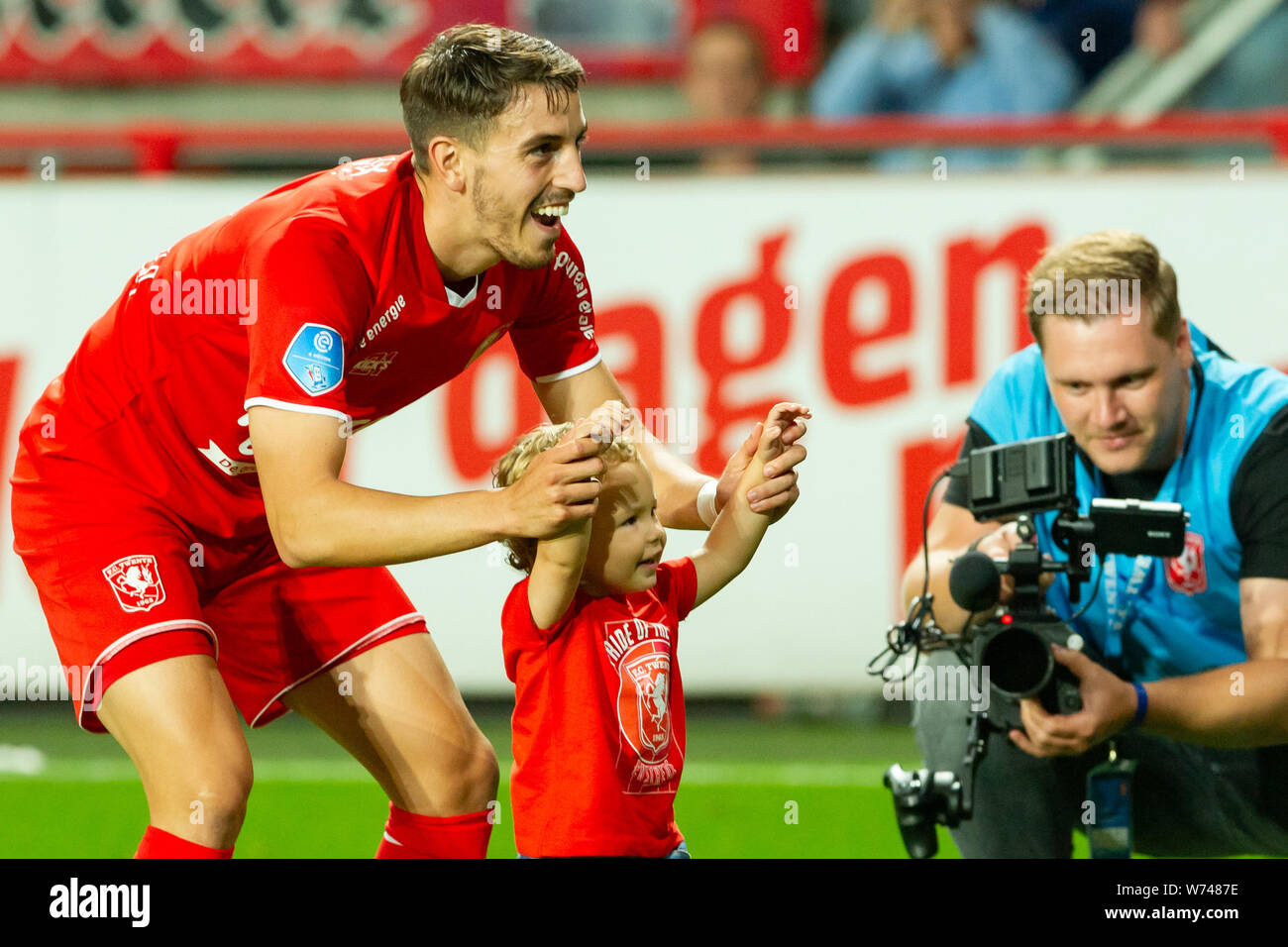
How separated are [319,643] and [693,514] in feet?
2.74

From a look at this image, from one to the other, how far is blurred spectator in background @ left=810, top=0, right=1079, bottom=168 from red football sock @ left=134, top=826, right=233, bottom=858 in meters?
5.50

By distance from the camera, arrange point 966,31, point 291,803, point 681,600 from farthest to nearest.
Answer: point 966,31 → point 291,803 → point 681,600

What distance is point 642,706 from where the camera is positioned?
10.1ft

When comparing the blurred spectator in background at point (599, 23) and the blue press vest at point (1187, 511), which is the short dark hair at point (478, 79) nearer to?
the blue press vest at point (1187, 511)

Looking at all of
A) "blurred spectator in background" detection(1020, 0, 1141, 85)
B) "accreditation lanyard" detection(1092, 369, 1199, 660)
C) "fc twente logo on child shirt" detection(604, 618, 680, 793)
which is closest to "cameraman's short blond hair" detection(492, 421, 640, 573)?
"fc twente logo on child shirt" detection(604, 618, 680, 793)

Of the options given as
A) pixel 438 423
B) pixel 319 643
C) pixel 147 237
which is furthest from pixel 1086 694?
pixel 147 237

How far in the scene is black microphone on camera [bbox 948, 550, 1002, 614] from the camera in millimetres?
3117

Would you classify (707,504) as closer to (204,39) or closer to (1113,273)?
(1113,273)

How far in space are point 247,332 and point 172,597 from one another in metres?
0.53

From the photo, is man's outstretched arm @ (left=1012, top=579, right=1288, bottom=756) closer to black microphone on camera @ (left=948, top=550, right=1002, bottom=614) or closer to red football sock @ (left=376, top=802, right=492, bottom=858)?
black microphone on camera @ (left=948, top=550, right=1002, bottom=614)

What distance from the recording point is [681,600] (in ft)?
10.8

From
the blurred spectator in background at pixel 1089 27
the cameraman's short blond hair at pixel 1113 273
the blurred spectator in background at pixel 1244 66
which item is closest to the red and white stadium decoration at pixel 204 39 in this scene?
the blurred spectator in background at pixel 1089 27
